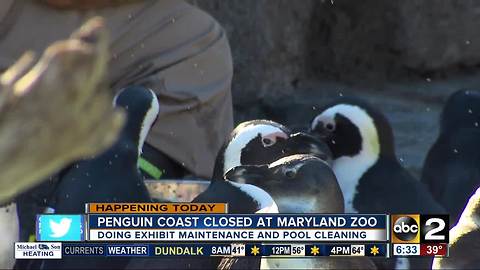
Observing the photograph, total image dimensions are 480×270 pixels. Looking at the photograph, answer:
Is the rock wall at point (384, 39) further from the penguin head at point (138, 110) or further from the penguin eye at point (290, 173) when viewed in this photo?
the penguin eye at point (290, 173)

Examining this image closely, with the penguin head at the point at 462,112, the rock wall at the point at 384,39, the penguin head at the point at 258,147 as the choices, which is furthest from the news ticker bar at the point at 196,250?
the rock wall at the point at 384,39

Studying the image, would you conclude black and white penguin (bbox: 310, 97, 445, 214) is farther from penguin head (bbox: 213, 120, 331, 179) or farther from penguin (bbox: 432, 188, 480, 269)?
penguin (bbox: 432, 188, 480, 269)

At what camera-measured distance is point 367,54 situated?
5324mm

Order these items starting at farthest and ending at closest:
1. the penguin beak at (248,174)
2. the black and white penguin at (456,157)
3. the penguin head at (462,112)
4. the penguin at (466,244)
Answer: the penguin head at (462,112)
the black and white penguin at (456,157)
the penguin beak at (248,174)
the penguin at (466,244)

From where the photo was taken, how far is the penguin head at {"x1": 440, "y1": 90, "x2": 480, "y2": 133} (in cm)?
293

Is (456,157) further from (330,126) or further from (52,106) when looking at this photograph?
(52,106)

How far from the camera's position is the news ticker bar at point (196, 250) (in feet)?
6.64

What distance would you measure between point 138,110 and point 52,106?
2060mm

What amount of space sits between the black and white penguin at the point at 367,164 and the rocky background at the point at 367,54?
1.84m

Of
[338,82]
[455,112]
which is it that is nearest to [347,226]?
[455,112]

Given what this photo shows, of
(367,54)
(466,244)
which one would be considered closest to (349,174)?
(466,244)

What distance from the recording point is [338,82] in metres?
5.20

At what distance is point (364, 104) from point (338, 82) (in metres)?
2.45

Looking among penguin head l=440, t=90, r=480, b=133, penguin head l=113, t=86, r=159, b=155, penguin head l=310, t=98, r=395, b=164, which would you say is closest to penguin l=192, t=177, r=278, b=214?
penguin head l=113, t=86, r=159, b=155
